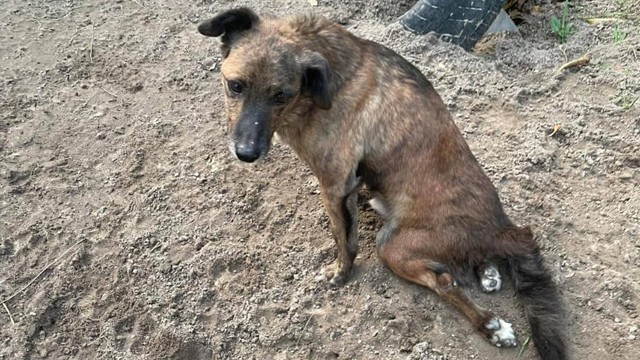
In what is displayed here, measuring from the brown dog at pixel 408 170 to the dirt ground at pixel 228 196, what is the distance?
0.61ft

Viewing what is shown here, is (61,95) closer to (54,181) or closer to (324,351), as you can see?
(54,181)

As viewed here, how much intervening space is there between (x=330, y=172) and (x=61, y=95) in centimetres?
262

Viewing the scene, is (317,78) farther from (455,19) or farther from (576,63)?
(576,63)

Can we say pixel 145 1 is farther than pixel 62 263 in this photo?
Yes

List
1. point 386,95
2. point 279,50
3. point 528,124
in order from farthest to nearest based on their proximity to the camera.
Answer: point 528,124
point 386,95
point 279,50

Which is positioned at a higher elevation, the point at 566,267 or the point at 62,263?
the point at 566,267

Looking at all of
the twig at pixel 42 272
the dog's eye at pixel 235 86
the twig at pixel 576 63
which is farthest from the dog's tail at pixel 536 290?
the twig at pixel 42 272

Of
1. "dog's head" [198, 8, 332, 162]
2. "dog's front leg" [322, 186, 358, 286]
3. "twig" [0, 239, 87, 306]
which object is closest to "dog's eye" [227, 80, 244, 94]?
"dog's head" [198, 8, 332, 162]

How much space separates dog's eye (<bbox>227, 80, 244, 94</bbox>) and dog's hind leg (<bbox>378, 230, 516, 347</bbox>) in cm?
129

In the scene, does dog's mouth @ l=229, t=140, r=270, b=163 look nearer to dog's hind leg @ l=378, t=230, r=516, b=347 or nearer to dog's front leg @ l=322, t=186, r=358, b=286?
dog's front leg @ l=322, t=186, r=358, b=286

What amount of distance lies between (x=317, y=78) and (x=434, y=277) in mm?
1342

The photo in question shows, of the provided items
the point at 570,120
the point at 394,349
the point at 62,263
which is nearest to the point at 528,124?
the point at 570,120

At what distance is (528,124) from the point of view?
4.93 metres

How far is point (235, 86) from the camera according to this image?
3389 mm
